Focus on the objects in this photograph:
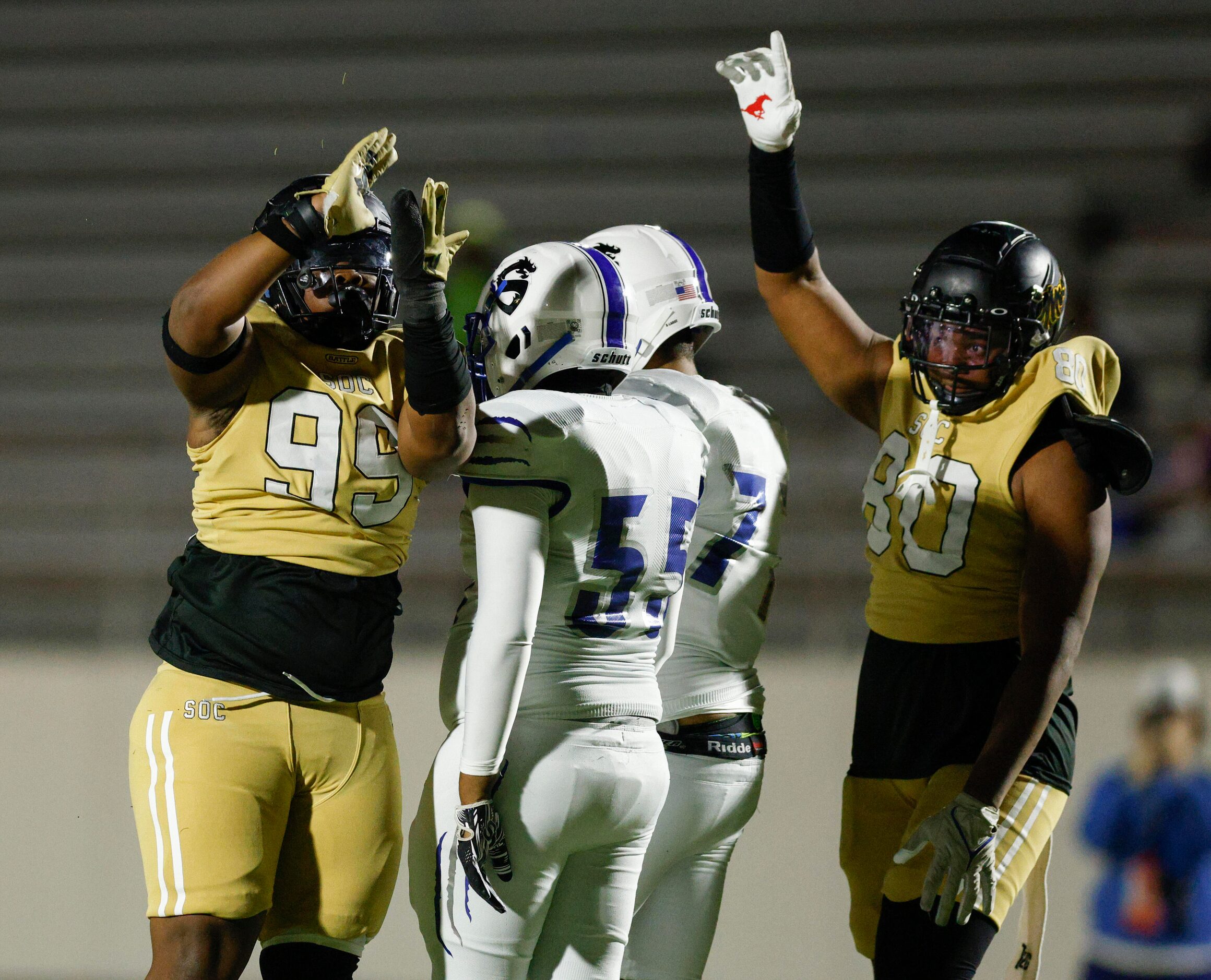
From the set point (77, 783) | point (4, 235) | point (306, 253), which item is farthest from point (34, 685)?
point (4, 235)

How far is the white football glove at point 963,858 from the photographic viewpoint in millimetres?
2469

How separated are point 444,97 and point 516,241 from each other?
115cm

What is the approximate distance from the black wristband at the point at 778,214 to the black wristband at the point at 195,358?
117 centimetres

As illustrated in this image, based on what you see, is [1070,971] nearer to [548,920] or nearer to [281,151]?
[548,920]

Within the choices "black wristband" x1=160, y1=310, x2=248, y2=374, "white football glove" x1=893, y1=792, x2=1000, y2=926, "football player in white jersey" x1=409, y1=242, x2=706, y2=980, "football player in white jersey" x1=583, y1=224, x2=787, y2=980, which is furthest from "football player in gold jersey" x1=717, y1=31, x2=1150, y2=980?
"black wristband" x1=160, y1=310, x2=248, y2=374

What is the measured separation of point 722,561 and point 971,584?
0.49 meters

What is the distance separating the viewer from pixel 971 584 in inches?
105

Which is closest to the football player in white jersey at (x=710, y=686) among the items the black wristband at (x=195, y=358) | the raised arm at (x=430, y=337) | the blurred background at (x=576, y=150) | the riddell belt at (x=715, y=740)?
the riddell belt at (x=715, y=740)

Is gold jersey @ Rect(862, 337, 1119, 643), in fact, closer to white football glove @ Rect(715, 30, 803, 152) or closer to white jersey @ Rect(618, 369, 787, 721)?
white jersey @ Rect(618, 369, 787, 721)

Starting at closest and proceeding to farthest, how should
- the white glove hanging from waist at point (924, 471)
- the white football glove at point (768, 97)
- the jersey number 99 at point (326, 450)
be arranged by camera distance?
1. the jersey number 99 at point (326, 450)
2. the white glove hanging from waist at point (924, 471)
3. the white football glove at point (768, 97)

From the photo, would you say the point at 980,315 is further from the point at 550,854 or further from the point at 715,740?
the point at 550,854

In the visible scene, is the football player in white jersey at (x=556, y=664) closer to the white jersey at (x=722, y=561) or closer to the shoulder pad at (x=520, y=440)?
the shoulder pad at (x=520, y=440)

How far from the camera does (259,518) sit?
2.49 meters

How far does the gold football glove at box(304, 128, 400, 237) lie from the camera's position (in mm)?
2268
